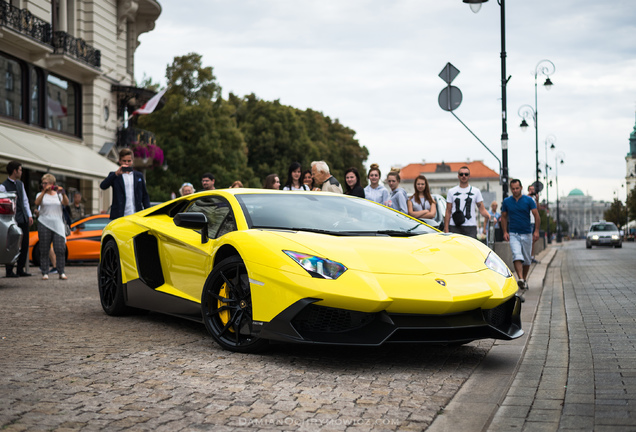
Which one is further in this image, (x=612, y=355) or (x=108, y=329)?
(x=108, y=329)

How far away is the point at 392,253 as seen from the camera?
17.2ft

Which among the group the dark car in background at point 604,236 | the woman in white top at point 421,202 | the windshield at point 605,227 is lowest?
the dark car in background at point 604,236

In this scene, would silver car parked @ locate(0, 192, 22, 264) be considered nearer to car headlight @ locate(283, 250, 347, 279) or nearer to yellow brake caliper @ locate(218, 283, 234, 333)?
yellow brake caliper @ locate(218, 283, 234, 333)

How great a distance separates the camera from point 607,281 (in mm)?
13562

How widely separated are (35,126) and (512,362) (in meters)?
24.3

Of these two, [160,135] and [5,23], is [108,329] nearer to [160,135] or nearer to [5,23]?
[5,23]

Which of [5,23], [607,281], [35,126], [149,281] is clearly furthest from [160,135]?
[149,281]

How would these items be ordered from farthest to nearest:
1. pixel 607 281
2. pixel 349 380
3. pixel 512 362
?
pixel 607 281 < pixel 512 362 < pixel 349 380

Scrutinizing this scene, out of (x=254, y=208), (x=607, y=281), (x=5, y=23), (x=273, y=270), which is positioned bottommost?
(x=607, y=281)

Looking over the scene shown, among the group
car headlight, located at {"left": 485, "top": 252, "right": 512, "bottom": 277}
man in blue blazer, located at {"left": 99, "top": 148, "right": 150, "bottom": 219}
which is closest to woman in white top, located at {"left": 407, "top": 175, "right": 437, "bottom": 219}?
man in blue blazer, located at {"left": 99, "top": 148, "right": 150, "bottom": 219}

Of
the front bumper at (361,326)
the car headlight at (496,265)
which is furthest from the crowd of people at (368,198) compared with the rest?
the front bumper at (361,326)

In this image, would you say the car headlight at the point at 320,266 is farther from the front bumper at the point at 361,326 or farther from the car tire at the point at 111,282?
the car tire at the point at 111,282

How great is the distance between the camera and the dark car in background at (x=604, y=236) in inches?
1746

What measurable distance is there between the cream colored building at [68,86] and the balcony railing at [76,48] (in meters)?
0.04
